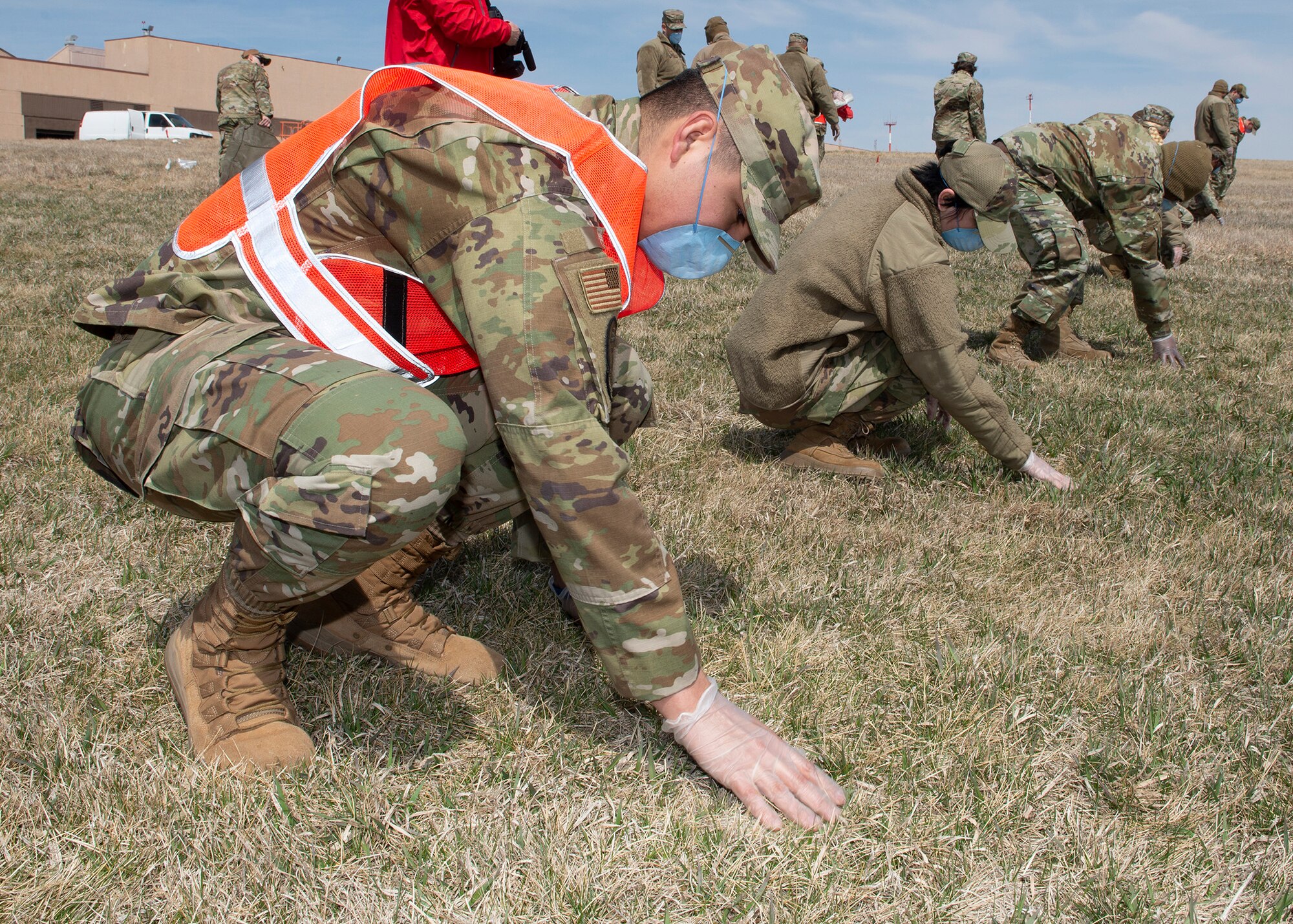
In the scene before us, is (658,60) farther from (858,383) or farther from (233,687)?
(233,687)

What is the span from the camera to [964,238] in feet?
12.0

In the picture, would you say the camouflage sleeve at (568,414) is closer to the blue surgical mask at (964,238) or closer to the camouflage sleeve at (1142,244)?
the blue surgical mask at (964,238)

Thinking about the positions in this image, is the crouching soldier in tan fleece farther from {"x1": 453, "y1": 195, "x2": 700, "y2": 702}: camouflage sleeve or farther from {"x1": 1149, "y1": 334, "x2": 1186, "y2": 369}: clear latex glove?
{"x1": 1149, "y1": 334, "x2": 1186, "y2": 369}: clear latex glove

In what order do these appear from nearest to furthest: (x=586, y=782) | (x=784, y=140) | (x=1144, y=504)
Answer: (x=784, y=140) → (x=586, y=782) → (x=1144, y=504)

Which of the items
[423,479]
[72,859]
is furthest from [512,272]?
[72,859]

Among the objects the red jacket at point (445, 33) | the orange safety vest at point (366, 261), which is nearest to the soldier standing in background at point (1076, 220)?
the red jacket at point (445, 33)

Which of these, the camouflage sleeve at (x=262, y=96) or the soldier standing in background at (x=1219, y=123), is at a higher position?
the soldier standing in background at (x=1219, y=123)

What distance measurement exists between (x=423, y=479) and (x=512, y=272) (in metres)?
0.39

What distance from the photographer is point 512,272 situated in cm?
159

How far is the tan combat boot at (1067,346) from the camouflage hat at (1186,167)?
127cm

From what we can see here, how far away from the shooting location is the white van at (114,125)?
32938 mm

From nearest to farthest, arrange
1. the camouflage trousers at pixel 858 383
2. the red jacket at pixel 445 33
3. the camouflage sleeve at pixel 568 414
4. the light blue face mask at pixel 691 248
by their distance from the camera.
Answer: the camouflage sleeve at pixel 568 414
the light blue face mask at pixel 691 248
the camouflage trousers at pixel 858 383
the red jacket at pixel 445 33

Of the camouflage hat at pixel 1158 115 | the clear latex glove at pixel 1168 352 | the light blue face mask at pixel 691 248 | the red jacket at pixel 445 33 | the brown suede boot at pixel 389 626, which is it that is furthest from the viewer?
the camouflage hat at pixel 1158 115

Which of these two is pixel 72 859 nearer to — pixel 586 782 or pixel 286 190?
pixel 586 782
